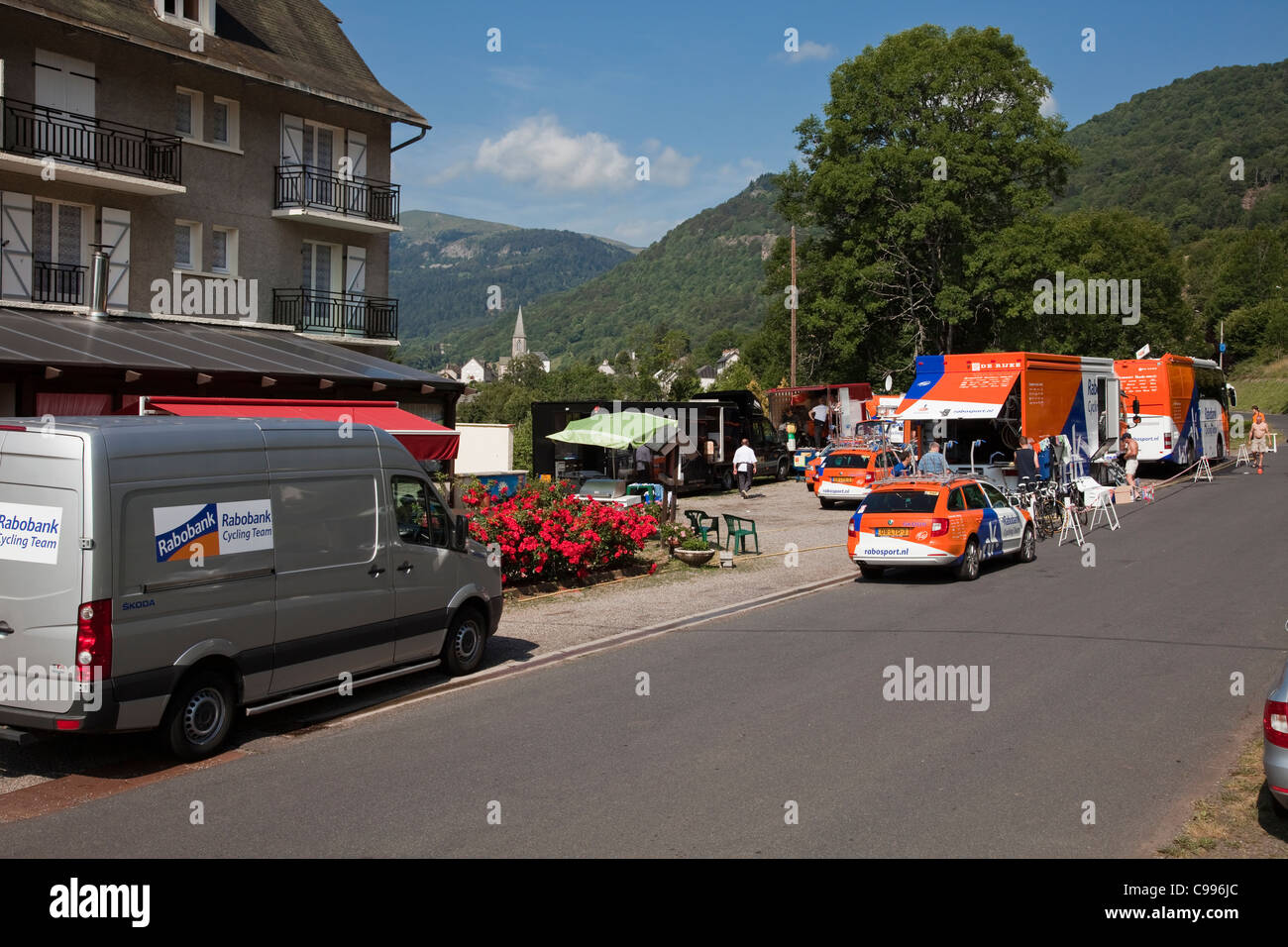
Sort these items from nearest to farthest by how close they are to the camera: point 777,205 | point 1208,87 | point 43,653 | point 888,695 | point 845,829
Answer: point 845,829
point 43,653
point 888,695
point 777,205
point 1208,87

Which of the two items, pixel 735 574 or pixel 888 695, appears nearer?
pixel 888 695

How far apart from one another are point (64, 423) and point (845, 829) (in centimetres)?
623

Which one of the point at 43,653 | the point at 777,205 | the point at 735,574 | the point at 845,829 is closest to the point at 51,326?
the point at 735,574

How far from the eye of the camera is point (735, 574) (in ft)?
61.6

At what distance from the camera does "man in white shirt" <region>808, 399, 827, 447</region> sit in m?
43.5

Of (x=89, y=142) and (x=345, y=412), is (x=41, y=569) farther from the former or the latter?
(x=89, y=142)

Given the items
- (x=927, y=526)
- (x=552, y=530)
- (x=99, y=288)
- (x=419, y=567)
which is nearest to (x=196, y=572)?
(x=419, y=567)

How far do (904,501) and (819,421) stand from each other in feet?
87.0

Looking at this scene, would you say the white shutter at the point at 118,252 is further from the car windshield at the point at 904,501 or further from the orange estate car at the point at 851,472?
the orange estate car at the point at 851,472

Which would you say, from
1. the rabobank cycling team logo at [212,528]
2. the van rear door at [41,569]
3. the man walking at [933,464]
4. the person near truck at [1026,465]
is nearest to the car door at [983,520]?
the man walking at [933,464]

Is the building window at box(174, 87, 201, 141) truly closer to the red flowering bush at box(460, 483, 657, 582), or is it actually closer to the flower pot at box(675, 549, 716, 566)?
the red flowering bush at box(460, 483, 657, 582)

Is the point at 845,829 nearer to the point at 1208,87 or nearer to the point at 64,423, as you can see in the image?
the point at 64,423

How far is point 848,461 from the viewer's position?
29.8 metres
